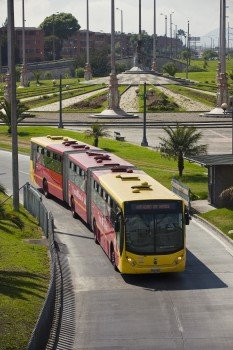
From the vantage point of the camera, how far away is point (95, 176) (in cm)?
3272

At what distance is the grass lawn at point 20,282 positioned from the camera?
2064 cm

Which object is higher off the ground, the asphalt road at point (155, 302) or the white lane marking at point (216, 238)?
the asphalt road at point (155, 302)

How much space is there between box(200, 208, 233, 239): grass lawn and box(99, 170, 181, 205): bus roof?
5.52 m

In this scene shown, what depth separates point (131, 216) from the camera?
2700cm

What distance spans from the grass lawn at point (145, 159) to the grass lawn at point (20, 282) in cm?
1396

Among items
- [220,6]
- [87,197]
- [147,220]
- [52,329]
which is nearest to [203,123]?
[220,6]

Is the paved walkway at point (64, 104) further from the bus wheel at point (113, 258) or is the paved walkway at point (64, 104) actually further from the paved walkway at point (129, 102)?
the bus wheel at point (113, 258)

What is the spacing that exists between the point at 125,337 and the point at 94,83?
111074mm

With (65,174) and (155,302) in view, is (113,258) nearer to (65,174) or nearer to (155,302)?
(155,302)

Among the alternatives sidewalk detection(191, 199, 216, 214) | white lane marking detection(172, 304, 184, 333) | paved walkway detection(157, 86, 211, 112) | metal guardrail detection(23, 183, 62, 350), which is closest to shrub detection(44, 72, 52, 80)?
paved walkway detection(157, 86, 211, 112)

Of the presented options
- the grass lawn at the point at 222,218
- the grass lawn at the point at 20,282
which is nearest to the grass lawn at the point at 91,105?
the grass lawn at the point at 222,218

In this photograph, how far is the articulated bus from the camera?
2695 cm

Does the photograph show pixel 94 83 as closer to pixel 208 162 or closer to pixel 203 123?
pixel 203 123

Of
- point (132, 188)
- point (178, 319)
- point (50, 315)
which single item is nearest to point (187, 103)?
point (132, 188)
